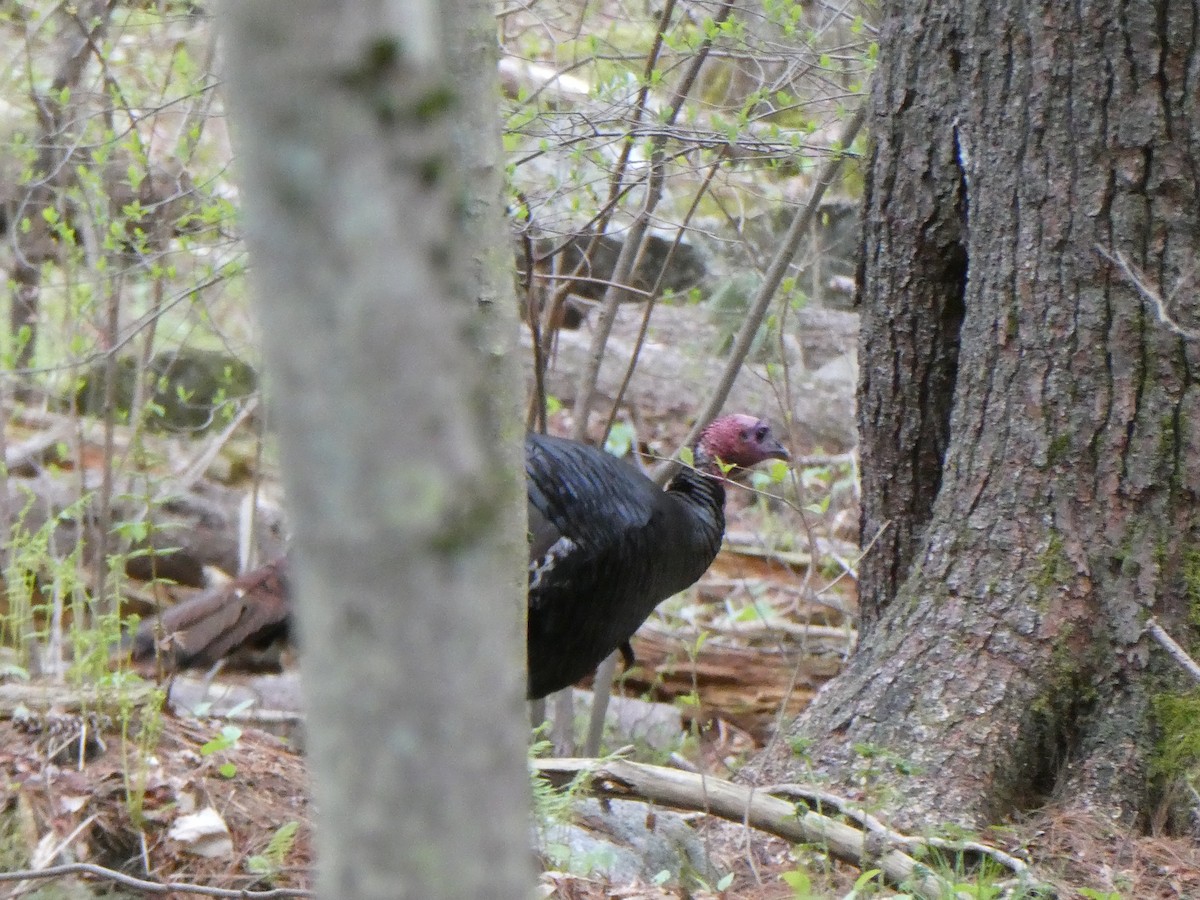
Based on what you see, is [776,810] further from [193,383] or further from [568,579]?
[193,383]

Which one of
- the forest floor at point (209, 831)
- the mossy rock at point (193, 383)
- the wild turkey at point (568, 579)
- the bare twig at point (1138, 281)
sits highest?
the bare twig at point (1138, 281)

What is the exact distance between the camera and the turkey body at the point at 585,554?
4.38 meters

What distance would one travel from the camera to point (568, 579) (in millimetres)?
4383

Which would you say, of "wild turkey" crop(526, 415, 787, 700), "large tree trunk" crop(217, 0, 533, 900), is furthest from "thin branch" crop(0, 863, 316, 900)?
"wild turkey" crop(526, 415, 787, 700)

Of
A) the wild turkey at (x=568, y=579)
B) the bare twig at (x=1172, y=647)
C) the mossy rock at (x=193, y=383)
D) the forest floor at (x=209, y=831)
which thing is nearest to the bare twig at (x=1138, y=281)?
the bare twig at (x=1172, y=647)

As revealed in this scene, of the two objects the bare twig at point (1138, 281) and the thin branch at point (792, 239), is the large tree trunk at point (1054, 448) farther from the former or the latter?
the thin branch at point (792, 239)

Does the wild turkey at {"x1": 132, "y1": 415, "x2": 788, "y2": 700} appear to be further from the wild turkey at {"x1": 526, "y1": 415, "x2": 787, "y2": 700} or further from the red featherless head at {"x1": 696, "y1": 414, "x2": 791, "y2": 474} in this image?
the red featherless head at {"x1": 696, "y1": 414, "x2": 791, "y2": 474}

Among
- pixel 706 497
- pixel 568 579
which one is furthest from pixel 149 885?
pixel 706 497

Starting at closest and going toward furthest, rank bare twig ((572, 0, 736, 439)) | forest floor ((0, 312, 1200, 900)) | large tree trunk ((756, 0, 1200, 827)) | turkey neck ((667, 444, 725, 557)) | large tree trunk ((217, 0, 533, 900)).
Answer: large tree trunk ((217, 0, 533, 900)), forest floor ((0, 312, 1200, 900)), large tree trunk ((756, 0, 1200, 827)), bare twig ((572, 0, 736, 439)), turkey neck ((667, 444, 725, 557))

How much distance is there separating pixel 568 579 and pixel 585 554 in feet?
0.35

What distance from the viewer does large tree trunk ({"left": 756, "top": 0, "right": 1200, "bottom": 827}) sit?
310 cm

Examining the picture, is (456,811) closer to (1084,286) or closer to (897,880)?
(897,880)

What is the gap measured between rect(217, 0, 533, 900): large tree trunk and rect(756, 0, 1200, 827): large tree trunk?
2335 mm

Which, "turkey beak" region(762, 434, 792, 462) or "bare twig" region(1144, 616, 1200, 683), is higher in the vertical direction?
"turkey beak" region(762, 434, 792, 462)
